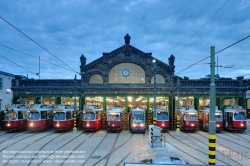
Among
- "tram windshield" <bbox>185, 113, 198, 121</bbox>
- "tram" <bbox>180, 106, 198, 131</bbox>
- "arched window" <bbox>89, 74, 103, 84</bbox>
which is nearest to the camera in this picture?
"tram" <bbox>180, 106, 198, 131</bbox>

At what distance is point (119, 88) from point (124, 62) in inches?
165

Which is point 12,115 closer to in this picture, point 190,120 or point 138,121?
point 138,121

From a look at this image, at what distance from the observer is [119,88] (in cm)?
3538

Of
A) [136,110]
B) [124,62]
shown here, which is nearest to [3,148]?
[136,110]

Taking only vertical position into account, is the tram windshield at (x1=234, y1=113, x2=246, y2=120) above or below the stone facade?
below

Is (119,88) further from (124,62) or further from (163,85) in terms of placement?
(163,85)

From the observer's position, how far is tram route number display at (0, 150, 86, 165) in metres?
14.3

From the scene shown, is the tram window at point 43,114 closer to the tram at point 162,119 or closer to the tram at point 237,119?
the tram at point 162,119

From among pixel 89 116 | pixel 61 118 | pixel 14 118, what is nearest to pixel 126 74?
pixel 89 116

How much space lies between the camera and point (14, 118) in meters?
28.0

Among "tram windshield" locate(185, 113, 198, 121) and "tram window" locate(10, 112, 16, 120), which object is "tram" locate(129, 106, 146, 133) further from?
"tram window" locate(10, 112, 16, 120)

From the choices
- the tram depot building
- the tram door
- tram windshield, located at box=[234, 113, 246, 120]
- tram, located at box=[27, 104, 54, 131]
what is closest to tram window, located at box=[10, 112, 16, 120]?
tram, located at box=[27, 104, 54, 131]

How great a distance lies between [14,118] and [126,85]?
16215 mm

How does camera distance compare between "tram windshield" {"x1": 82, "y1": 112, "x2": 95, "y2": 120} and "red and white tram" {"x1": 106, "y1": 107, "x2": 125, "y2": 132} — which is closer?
"red and white tram" {"x1": 106, "y1": 107, "x2": 125, "y2": 132}
